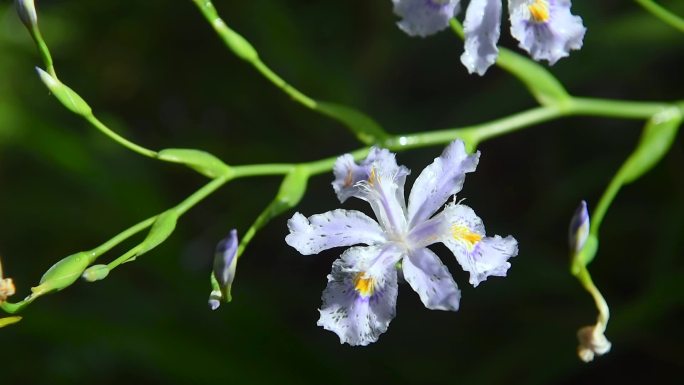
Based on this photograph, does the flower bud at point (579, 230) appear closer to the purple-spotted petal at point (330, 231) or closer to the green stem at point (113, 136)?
the purple-spotted petal at point (330, 231)

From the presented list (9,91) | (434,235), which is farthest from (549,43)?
(9,91)

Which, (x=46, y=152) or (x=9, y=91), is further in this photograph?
(x=9, y=91)

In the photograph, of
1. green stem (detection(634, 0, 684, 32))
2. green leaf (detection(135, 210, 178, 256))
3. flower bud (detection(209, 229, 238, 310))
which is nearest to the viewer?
flower bud (detection(209, 229, 238, 310))

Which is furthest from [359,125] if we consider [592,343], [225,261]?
[592,343]

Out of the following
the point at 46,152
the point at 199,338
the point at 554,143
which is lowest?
the point at 554,143

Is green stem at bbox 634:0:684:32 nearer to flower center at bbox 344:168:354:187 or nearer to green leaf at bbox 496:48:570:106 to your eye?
green leaf at bbox 496:48:570:106

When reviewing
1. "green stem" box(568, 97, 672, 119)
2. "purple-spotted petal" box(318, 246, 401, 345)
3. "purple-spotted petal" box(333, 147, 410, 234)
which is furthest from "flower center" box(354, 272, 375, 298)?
"green stem" box(568, 97, 672, 119)

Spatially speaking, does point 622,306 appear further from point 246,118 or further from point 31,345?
point 31,345
